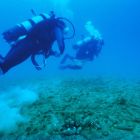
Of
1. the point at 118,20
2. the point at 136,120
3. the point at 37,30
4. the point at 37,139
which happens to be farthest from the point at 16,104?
the point at 118,20

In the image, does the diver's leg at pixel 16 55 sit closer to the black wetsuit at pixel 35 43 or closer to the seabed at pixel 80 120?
the black wetsuit at pixel 35 43

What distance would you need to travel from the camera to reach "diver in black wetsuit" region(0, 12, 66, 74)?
21.0 feet

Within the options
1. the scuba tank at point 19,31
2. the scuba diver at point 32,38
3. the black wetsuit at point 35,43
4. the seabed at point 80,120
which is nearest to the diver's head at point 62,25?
the scuba diver at point 32,38

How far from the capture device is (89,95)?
302 inches

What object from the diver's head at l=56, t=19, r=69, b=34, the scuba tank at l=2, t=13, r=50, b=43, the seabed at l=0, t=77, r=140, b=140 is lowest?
the seabed at l=0, t=77, r=140, b=140

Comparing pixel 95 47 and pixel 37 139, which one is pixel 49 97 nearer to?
pixel 37 139

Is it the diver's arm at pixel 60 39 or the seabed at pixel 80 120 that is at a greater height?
the diver's arm at pixel 60 39

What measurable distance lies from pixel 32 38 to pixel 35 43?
160 millimetres

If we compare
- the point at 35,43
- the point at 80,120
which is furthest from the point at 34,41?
the point at 80,120

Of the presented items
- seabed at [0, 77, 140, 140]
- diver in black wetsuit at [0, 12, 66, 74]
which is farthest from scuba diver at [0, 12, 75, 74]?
seabed at [0, 77, 140, 140]

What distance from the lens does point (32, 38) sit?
6.69 m

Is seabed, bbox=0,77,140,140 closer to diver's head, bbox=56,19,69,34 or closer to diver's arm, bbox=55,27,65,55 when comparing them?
diver's arm, bbox=55,27,65,55

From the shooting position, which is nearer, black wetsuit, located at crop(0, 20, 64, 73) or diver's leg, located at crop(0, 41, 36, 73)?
diver's leg, located at crop(0, 41, 36, 73)

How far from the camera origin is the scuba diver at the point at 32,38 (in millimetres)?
6371
